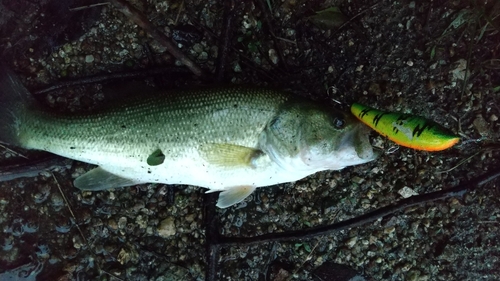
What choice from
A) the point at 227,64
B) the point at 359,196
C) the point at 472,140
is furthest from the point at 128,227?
the point at 472,140

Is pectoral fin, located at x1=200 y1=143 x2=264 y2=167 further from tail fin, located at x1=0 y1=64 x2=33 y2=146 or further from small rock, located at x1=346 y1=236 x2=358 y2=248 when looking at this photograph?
tail fin, located at x1=0 y1=64 x2=33 y2=146

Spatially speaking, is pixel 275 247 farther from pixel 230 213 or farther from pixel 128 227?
pixel 128 227

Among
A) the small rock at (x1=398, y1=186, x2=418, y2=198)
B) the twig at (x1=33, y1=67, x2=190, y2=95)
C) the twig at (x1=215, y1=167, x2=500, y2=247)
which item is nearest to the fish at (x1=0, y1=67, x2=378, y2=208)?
the twig at (x1=33, y1=67, x2=190, y2=95)

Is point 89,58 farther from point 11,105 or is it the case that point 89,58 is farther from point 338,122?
point 338,122

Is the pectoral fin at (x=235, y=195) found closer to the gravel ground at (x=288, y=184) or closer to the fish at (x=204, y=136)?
the fish at (x=204, y=136)

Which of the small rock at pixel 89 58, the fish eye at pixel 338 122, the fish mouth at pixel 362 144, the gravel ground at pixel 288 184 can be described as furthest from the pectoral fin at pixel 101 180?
the fish mouth at pixel 362 144
